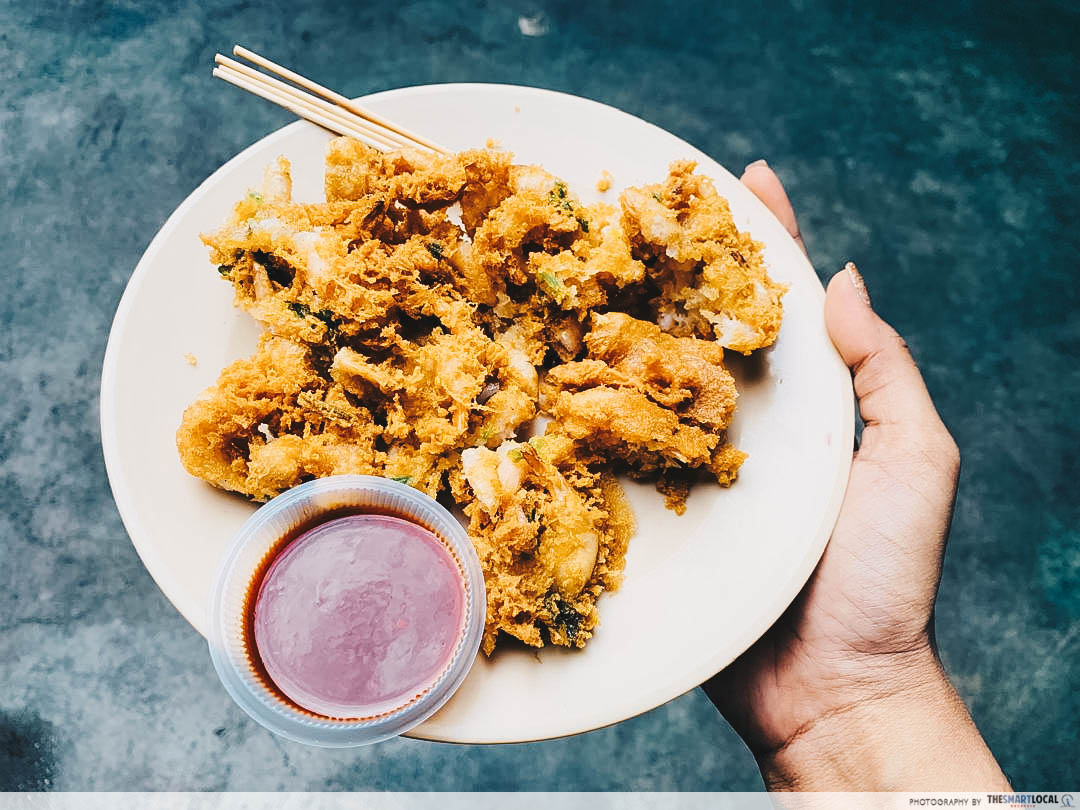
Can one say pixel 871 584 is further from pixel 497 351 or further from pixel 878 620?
pixel 497 351

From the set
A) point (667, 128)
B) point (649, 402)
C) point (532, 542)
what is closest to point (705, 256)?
point (649, 402)

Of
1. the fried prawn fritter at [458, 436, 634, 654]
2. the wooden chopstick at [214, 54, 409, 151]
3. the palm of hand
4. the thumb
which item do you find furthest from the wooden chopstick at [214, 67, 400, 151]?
the palm of hand

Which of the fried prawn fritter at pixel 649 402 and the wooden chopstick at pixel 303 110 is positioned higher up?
the wooden chopstick at pixel 303 110

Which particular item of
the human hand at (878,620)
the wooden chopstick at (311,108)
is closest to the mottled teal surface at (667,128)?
the human hand at (878,620)

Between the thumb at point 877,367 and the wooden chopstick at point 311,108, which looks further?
the wooden chopstick at point 311,108

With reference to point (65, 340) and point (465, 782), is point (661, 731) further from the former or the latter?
point (65, 340)

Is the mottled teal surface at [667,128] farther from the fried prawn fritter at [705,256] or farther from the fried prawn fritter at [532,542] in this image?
the fried prawn fritter at [705,256]
